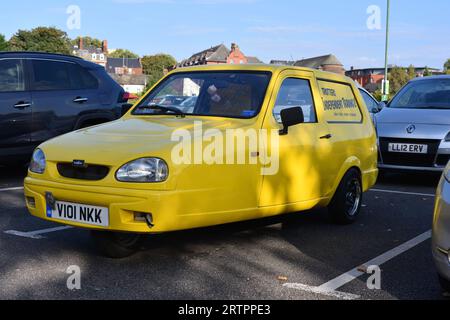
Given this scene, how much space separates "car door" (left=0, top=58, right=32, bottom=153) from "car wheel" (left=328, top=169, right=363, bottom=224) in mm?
4566

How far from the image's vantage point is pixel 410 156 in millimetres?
8336

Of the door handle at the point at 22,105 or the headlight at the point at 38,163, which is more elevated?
the door handle at the point at 22,105

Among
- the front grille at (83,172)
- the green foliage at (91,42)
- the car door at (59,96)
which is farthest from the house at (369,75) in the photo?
the front grille at (83,172)

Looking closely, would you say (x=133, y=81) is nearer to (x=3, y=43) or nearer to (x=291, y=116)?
(x=3, y=43)

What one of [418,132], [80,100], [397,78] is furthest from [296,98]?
[397,78]

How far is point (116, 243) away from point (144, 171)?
82 cm

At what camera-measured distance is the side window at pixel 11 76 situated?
769 centimetres

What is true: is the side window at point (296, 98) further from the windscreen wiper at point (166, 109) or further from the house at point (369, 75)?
the house at point (369, 75)

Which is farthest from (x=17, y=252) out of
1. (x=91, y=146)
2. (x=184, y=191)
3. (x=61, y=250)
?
(x=184, y=191)

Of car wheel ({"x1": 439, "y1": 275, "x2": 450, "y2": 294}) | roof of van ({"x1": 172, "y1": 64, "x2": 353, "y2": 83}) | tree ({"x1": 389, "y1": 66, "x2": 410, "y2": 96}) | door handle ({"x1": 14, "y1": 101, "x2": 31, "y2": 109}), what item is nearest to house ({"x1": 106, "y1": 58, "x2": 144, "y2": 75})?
tree ({"x1": 389, "y1": 66, "x2": 410, "y2": 96})

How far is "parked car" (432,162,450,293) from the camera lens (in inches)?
128

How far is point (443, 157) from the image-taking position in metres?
8.02

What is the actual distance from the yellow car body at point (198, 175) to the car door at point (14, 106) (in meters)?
3.07

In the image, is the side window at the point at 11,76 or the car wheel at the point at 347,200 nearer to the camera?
the car wheel at the point at 347,200
